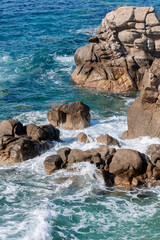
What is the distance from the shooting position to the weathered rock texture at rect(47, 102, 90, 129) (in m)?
20.4

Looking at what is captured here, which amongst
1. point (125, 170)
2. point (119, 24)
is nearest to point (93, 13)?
point (119, 24)

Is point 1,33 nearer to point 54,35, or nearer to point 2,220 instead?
point 54,35

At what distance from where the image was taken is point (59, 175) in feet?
52.2

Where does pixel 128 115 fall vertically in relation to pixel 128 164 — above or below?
above

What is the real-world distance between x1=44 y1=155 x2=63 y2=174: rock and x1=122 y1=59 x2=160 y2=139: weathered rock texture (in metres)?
4.06

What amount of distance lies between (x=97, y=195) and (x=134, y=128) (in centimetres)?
490

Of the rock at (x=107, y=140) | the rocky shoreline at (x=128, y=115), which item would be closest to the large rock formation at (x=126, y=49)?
the rocky shoreline at (x=128, y=115)

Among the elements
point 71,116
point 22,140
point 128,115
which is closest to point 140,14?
point 71,116

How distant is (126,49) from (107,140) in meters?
9.81

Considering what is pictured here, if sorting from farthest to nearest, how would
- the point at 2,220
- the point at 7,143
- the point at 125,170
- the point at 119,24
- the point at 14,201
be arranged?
1. the point at 119,24
2. the point at 7,143
3. the point at 125,170
4. the point at 14,201
5. the point at 2,220

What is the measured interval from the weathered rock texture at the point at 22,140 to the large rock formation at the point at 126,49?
27.6ft

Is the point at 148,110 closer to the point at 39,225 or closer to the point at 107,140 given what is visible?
the point at 107,140

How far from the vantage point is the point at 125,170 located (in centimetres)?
1540

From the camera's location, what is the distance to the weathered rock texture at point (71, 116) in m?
20.4
